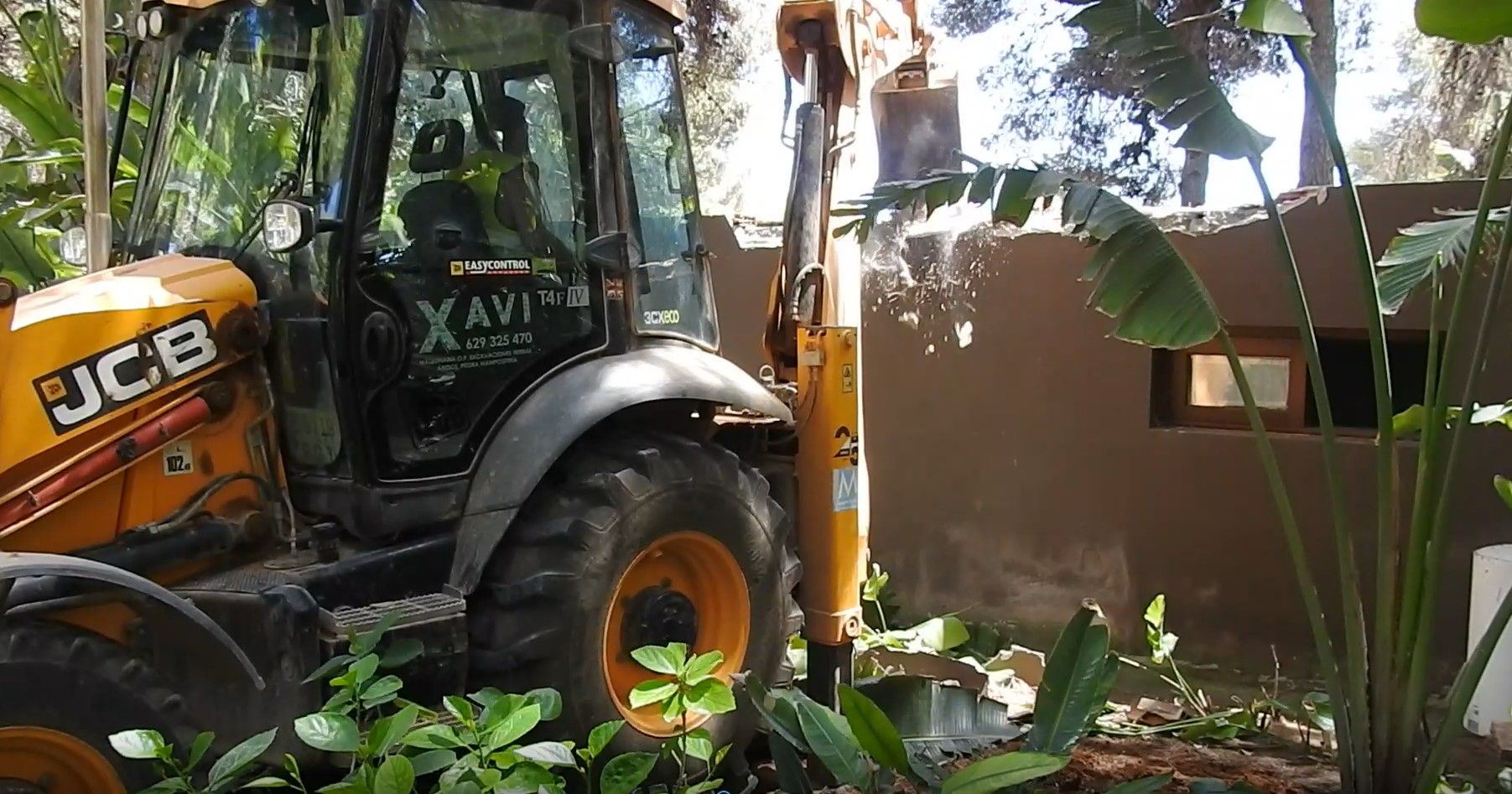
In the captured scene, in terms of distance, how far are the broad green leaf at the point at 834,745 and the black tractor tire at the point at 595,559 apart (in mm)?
700

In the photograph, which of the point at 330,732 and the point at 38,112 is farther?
the point at 38,112

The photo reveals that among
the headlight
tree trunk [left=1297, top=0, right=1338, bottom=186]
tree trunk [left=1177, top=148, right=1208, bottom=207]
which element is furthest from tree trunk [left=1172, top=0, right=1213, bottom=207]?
the headlight

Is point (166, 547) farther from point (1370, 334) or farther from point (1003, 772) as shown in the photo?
point (1370, 334)

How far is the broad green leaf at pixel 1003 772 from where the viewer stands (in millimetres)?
2367

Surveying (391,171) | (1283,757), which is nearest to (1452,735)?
(1283,757)

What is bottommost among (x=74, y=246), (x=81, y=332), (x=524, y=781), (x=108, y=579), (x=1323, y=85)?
(x=524, y=781)

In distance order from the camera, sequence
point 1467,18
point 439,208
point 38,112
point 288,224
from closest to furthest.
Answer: point 1467,18, point 288,224, point 439,208, point 38,112

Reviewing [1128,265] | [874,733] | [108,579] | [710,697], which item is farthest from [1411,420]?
[108,579]

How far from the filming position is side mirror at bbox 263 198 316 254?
9.43 ft

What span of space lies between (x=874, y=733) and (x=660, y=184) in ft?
5.87

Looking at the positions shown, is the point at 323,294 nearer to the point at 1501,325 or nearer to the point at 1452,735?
the point at 1452,735

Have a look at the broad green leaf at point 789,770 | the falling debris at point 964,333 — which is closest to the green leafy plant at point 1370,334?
the broad green leaf at point 789,770

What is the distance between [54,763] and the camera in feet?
7.93

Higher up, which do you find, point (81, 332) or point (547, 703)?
point (81, 332)
